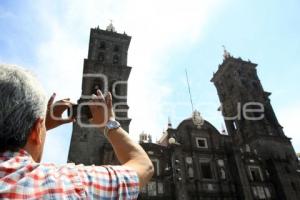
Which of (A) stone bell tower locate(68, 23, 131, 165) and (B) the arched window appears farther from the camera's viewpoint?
(B) the arched window

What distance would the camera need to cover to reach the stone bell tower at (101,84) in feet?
62.3

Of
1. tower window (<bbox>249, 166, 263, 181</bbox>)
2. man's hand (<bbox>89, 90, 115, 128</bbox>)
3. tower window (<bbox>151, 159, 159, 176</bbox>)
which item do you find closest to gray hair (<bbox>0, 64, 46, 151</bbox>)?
man's hand (<bbox>89, 90, 115, 128</bbox>)

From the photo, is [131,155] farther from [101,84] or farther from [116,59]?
[116,59]

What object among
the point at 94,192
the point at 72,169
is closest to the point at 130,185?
the point at 94,192

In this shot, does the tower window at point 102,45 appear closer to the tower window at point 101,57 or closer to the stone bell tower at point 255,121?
the tower window at point 101,57

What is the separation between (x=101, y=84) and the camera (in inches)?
965

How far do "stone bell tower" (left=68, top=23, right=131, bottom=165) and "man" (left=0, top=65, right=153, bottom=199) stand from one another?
628 inches

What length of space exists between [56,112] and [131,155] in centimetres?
81

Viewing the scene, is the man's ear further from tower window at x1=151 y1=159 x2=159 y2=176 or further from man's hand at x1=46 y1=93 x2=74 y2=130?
tower window at x1=151 y1=159 x2=159 y2=176

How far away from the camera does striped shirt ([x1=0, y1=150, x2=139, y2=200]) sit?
3.78ft

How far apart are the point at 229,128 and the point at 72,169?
32.6m

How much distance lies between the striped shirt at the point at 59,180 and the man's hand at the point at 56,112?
64 cm

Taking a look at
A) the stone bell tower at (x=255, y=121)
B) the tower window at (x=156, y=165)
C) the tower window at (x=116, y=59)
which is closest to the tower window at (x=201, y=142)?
the stone bell tower at (x=255, y=121)

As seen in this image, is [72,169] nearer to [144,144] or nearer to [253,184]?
[144,144]
